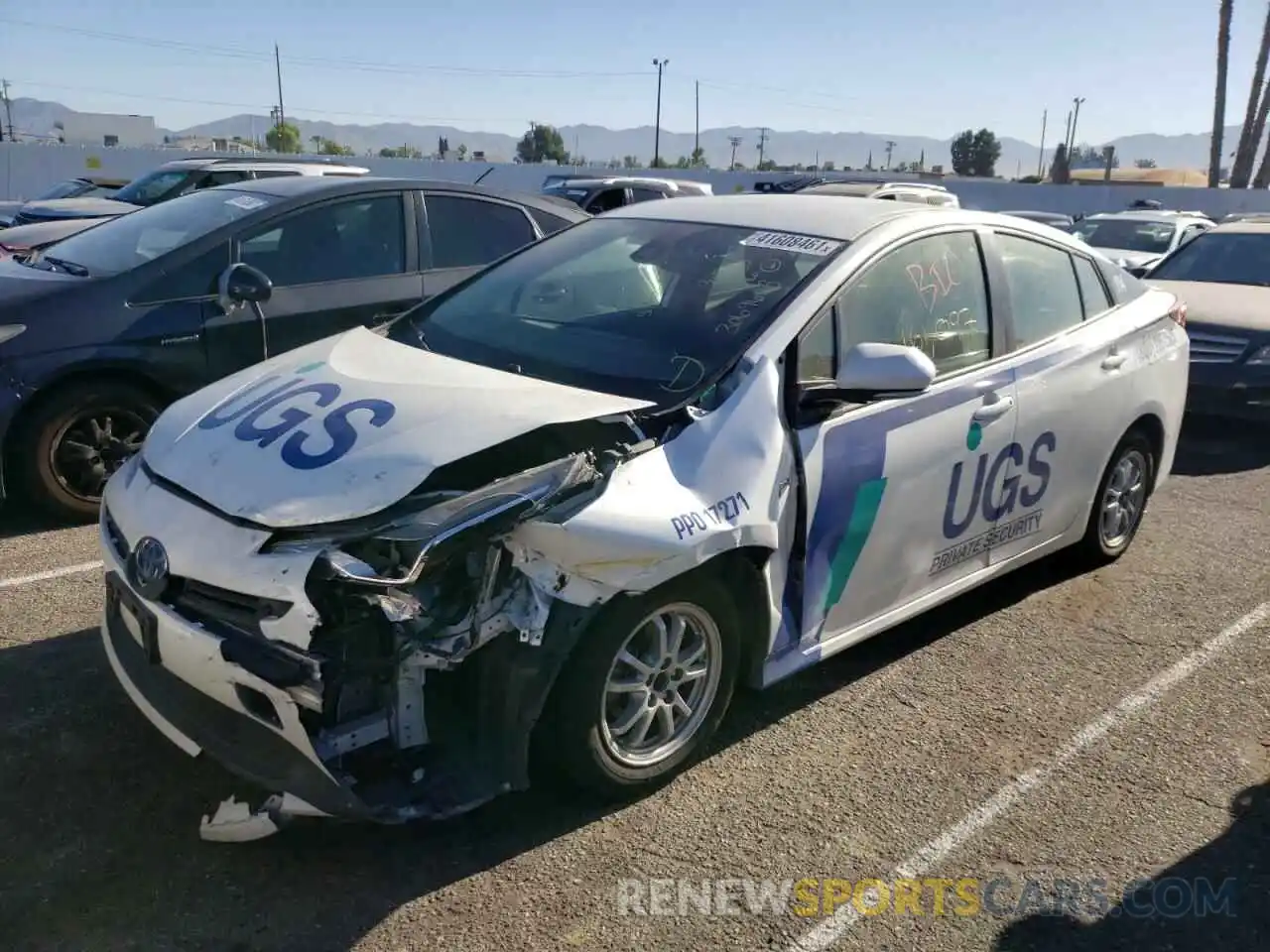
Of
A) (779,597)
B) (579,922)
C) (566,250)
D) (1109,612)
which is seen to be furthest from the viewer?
(1109,612)

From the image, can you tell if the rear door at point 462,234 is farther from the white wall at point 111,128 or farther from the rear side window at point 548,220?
the white wall at point 111,128

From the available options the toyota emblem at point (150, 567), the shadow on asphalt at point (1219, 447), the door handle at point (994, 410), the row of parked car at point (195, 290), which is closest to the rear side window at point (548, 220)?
the row of parked car at point (195, 290)

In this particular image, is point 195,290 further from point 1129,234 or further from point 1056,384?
point 1129,234

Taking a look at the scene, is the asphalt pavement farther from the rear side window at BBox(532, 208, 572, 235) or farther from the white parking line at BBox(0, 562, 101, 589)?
the rear side window at BBox(532, 208, 572, 235)

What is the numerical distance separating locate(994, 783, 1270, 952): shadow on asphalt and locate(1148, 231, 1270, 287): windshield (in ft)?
24.5

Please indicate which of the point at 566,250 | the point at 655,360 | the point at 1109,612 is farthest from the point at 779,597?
the point at 1109,612

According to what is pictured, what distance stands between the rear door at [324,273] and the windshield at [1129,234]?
10677 millimetres

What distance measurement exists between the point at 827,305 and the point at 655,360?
2.01ft

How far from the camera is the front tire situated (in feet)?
9.65

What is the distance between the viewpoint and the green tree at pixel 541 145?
84938 mm

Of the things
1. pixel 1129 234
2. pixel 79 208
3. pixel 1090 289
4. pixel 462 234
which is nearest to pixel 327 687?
pixel 1090 289

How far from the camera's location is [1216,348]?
26.3ft

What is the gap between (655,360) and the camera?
140 inches

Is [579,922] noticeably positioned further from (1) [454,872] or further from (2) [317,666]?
(2) [317,666]
